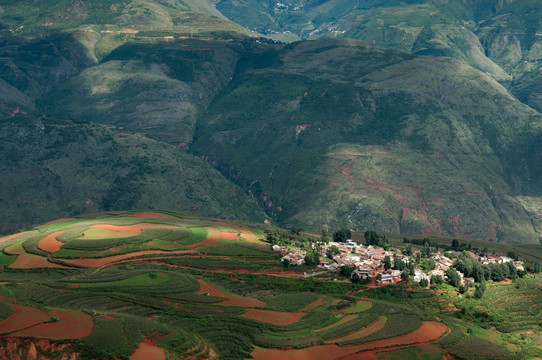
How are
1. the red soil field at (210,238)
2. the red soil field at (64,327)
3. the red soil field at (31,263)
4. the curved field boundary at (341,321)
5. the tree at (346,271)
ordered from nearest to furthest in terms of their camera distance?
the red soil field at (64,327)
the curved field boundary at (341,321)
the red soil field at (31,263)
the tree at (346,271)
the red soil field at (210,238)

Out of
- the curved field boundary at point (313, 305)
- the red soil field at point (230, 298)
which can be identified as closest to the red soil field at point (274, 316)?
the curved field boundary at point (313, 305)

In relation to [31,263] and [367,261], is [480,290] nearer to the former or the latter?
[367,261]

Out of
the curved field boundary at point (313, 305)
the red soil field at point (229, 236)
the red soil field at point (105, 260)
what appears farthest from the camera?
the red soil field at point (229, 236)

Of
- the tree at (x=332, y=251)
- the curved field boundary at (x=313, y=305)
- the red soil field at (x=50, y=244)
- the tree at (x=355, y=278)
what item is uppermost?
the tree at (x=332, y=251)

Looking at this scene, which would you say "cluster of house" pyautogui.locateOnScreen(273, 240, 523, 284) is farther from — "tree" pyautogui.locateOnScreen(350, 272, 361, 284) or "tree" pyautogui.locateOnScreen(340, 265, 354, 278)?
"tree" pyautogui.locateOnScreen(340, 265, 354, 278)

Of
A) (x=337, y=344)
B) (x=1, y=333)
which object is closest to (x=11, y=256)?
(x=1, y=333)

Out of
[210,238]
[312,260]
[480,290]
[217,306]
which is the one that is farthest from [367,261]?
[217,306]

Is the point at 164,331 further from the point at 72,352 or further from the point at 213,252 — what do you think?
the point at 213,252

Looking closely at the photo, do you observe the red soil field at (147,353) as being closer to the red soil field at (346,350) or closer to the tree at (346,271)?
the red soil field at (346,350)

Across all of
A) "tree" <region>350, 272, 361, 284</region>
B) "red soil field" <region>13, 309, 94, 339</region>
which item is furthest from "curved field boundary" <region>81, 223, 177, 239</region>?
"red soil field" <region>13, 309, 94, 339</region>
